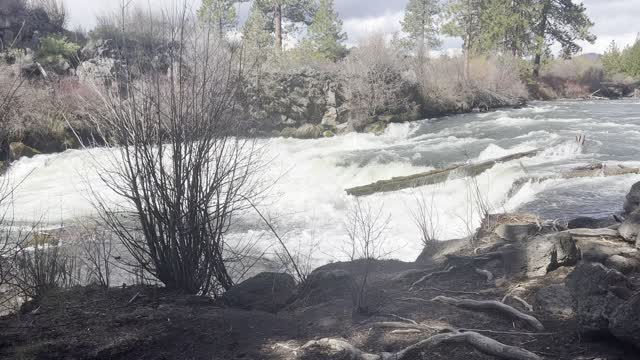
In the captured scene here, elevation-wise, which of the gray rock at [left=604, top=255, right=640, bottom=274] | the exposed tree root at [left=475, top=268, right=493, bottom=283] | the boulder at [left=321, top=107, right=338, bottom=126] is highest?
the boulder at [left=321, top=107, right=338, bottom=126]

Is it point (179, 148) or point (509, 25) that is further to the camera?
point (509, 25)

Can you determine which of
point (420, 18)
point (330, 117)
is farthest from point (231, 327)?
point (420, 18)

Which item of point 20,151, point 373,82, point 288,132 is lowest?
point 20,151

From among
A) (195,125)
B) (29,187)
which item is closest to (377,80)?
(29,187)

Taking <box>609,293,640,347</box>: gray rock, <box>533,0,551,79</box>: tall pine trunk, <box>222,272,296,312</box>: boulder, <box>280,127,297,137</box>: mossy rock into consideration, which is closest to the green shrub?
<box>280,127,297,137</box>: mossy rock

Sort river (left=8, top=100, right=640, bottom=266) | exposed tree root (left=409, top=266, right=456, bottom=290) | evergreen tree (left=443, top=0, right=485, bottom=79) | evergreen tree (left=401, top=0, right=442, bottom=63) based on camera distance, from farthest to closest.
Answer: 1. evergreen tree (left=401, top=0, right=442, bottom=63)
2. evergreen tree (left=443, top=0, right=485, bottom=79)
3. river (left=8, top=100, right=640, bottom=266)
4. exposed tree root (left=409, top=266, right=456, bottom=290)

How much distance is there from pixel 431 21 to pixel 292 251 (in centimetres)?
4626

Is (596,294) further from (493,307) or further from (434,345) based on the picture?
(434,345)

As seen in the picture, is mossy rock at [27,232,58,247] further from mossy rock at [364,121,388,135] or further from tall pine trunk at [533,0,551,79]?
tall pine trunk at [533,0,551,79]

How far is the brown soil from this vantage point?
11.1ft

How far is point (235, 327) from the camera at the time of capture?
3877mm

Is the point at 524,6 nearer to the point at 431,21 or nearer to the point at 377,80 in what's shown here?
the point at 431,21

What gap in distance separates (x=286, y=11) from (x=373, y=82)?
16.2 metres

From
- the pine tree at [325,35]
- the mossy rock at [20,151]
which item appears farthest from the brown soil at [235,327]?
the pine tree at [325,35]
